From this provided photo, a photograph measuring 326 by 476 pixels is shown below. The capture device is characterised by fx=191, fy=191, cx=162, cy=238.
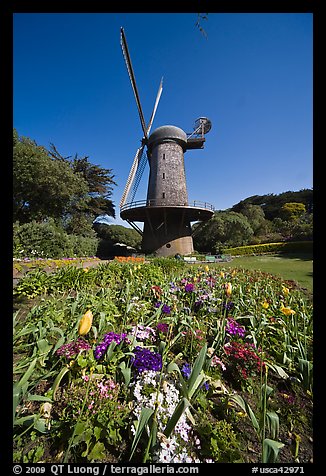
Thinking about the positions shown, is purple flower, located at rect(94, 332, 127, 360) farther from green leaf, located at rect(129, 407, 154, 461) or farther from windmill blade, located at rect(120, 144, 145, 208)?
windmill blade, located at rect(120, 144, 145, 208)

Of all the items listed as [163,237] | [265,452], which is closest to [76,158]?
[163,237]

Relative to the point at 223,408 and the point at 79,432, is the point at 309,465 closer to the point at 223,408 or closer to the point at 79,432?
the point at 223,408

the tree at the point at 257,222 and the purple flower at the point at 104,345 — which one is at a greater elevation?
the tree at the point at 257,222

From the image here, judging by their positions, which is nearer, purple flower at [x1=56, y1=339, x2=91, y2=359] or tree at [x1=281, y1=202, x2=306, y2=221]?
purple flower at [x1=56, y1=339, x2=91, y2=359]

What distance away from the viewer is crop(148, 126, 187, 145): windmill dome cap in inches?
680

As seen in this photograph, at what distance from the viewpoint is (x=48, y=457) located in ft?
3.53

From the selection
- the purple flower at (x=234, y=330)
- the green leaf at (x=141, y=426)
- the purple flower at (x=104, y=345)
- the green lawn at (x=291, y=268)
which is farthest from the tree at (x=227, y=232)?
the green leaf at (x=141, y=426)

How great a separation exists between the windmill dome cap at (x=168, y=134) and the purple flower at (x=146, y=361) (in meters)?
18.6

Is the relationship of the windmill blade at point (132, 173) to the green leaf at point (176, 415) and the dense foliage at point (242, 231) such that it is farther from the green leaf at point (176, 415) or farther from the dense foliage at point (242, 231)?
the green leaf at point (176, 415)

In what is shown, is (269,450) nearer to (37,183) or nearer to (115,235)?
(37,183)

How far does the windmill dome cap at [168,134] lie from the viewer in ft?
56.7

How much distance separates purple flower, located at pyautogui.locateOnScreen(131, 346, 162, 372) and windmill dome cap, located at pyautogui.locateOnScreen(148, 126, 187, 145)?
60.9 feet

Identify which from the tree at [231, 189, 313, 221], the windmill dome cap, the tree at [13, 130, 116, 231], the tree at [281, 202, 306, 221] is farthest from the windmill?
the tree at [231, 189, 313, 221]

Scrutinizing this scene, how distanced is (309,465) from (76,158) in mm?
29617
